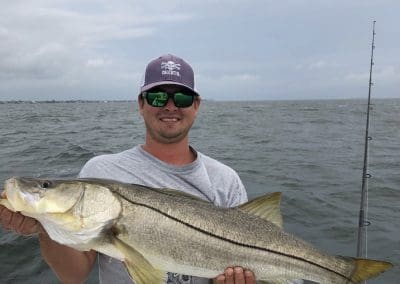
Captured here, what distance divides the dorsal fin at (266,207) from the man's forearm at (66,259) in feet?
3.92

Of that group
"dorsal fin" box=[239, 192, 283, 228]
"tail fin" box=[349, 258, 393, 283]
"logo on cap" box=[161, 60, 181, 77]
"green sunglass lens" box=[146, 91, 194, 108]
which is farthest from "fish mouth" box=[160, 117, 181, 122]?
"tail fin" box=[349, 258, 393, 283]

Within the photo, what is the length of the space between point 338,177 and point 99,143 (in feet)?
42.0

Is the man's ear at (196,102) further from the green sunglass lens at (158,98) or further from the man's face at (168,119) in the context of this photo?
the green sunglass lens at (158,98)

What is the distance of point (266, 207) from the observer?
322cm

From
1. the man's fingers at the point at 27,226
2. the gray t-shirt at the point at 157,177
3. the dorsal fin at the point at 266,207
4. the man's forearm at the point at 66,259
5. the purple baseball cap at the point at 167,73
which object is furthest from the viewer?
the purple baseball cap at the point at 167,73

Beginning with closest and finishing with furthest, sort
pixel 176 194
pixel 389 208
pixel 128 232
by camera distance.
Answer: pixel 128 232, pixel 176 194, pixel 389 208

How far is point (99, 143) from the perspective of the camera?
901 inches

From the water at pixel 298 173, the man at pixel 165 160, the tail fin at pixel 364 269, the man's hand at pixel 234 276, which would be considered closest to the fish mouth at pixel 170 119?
the man at pixel 165 160

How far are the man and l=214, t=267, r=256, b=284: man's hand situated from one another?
43 cm

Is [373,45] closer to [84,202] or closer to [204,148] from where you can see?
[84,202]

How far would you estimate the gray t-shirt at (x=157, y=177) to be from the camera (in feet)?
10.9

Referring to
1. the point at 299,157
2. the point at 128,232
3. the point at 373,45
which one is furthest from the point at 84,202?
the point at 299,157

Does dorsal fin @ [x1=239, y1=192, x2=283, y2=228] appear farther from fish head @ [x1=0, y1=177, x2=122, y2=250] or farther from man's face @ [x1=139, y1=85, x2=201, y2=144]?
fish head @ [x1=0, y1=177, x2=122, y2=250]

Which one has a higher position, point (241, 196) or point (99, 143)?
point (241, 196)
